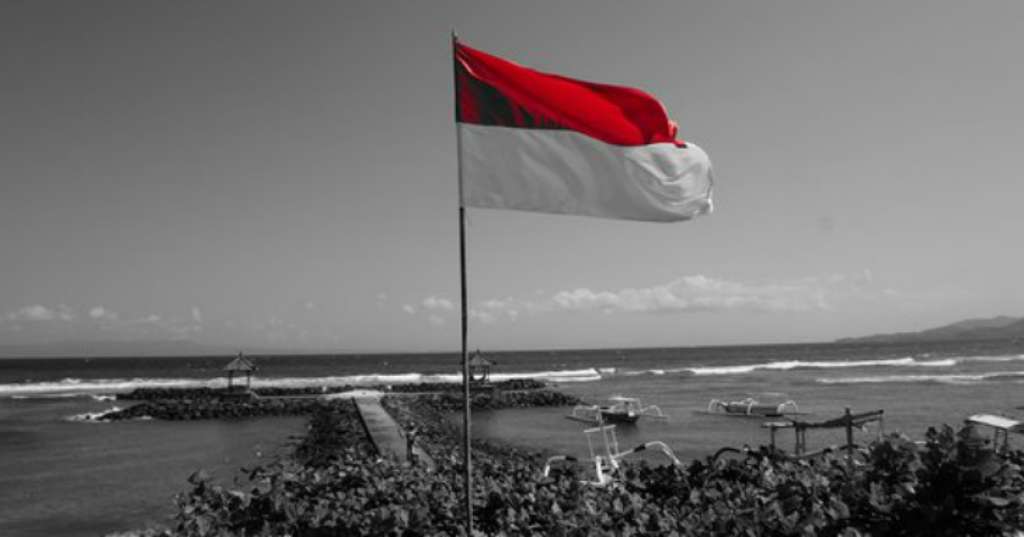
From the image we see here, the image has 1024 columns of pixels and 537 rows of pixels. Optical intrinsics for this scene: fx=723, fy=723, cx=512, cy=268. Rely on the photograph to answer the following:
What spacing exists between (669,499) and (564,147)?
306 centimetres

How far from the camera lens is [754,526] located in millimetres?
4059

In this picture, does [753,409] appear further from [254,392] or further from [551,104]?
[254,392]

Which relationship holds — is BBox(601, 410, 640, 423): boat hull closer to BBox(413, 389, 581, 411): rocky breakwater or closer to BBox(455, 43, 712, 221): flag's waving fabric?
BBox(413, 389, 581, 411): rocky breakwater

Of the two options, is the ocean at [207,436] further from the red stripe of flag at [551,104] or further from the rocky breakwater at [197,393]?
the red stripe of flag at [551,104]

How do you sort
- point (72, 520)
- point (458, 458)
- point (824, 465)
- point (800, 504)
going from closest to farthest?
1. point (800, 504)
2. point (824, 465)
3. point (458, 458)
4. point (72, 520)

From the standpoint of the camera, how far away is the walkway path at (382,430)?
17234 mm

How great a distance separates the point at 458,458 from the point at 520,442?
1581 centimetres

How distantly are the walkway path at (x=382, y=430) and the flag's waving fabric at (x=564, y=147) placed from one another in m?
9.84

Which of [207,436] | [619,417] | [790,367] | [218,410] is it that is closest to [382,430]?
[207,436]

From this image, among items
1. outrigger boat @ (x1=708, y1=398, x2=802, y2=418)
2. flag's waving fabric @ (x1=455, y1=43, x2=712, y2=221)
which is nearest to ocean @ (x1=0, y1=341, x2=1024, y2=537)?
outrigger boat @ (x1=708, y1=398, x2=802, y2=418)

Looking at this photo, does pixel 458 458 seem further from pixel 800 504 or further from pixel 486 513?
pixel 800 504

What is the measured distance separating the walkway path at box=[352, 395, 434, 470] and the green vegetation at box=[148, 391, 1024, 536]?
8752mm

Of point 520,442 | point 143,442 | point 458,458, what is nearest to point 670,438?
point 520,442

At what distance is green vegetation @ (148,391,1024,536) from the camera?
162 inches
